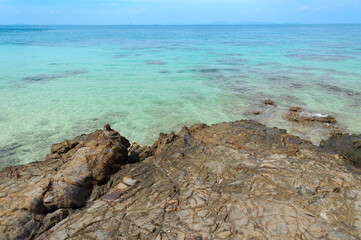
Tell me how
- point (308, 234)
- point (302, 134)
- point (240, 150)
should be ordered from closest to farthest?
point (308, 234) → point (240, 150) → point (302, 134)

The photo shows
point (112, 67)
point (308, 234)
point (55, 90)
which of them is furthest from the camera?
point (112, 67)

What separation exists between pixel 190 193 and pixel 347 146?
4411 millimetres

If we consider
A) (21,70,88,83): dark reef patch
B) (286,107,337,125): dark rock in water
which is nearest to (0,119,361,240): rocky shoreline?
(286,107,337,125): dark rock in water

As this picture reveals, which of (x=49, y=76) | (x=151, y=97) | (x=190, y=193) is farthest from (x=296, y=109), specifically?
(x=49, y=76)

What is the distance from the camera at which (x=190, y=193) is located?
444 centimetres

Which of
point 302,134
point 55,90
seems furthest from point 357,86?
point 55,90

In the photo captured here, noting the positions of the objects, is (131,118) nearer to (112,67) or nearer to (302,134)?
(302,134)

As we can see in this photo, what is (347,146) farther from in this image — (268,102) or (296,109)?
(268,102)

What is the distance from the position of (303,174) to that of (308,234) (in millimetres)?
1489

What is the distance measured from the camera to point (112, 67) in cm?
2367

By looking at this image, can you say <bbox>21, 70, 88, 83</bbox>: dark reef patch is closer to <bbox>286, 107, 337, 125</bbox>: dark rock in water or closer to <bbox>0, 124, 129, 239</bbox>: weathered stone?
<bbox>0, 124, 129, 239</bbox>: weathered stone

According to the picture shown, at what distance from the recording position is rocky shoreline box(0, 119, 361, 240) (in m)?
3.72

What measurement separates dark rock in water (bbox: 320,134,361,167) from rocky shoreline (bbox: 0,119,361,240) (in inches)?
1.4

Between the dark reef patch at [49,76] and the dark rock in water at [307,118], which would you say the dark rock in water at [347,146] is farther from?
the dark reef patch at [49,76]
